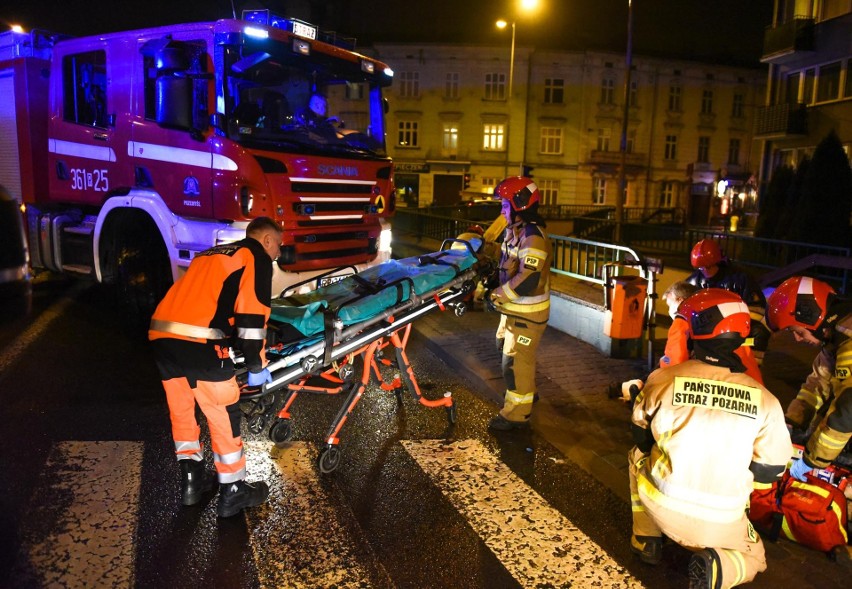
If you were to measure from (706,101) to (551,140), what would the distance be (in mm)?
12086

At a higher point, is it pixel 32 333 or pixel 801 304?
pixel 801 304

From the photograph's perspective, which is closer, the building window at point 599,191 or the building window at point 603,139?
the building window at point 603,139

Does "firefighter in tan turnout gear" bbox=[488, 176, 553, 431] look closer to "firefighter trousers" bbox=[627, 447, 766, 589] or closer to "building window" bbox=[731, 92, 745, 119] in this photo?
"firefighter trousers" bbox=[627, 447, 766, 589]

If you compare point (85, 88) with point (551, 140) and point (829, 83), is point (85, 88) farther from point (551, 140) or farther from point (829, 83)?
point (551, 140)

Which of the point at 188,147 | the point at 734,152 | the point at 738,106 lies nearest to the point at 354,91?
the point at 188,147

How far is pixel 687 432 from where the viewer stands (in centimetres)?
288

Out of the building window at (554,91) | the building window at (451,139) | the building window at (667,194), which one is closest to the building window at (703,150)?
the building window at (667,194)

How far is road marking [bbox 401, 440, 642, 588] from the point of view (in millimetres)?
3251

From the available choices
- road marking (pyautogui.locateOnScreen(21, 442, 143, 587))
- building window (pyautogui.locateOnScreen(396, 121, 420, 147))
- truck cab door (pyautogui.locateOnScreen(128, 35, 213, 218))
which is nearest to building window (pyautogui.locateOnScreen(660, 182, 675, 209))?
building window (pyautogui.locateOnScreen(396, 121, 420, 147))

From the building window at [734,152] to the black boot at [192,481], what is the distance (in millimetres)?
51386

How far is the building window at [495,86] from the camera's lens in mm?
43406

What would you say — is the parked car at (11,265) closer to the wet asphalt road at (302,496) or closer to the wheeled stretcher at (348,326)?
the wet asphalt road at (302,496)

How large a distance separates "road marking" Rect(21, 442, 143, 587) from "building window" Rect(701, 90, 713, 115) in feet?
162

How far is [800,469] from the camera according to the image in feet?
12.0
